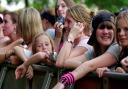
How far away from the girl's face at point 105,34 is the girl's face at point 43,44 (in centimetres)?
106

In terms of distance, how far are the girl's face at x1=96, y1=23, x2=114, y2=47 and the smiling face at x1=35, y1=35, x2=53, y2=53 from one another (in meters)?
1.06

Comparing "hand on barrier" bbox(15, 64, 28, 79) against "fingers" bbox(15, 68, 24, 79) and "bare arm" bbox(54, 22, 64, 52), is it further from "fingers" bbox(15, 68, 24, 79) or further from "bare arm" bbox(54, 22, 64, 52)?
"bare arm" bbox(54, 22, 64, 52)

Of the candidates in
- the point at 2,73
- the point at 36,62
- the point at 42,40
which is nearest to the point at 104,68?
the point at 36,62

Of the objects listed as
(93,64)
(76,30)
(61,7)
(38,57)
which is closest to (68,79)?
(93,64)

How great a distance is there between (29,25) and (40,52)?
40.3 inches

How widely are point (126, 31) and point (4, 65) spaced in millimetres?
2596

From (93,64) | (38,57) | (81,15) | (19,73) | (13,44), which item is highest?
(81,15)

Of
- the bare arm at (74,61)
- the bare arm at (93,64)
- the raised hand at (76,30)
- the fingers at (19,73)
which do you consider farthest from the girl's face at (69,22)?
the bare arm at (93,64)

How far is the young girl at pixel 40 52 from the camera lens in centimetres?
619

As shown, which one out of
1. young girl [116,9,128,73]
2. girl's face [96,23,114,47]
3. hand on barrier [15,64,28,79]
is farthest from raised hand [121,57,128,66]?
hand on barrier [15,64,28,79]

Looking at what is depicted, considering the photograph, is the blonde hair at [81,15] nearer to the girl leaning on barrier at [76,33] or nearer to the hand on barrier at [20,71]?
the girl leaning on barrier at [76,33]

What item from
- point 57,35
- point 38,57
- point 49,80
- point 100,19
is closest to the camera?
point 100,19

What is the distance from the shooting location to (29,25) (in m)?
7.23

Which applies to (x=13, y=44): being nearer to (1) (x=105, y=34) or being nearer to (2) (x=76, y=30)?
(2) (x=76, y=30)
